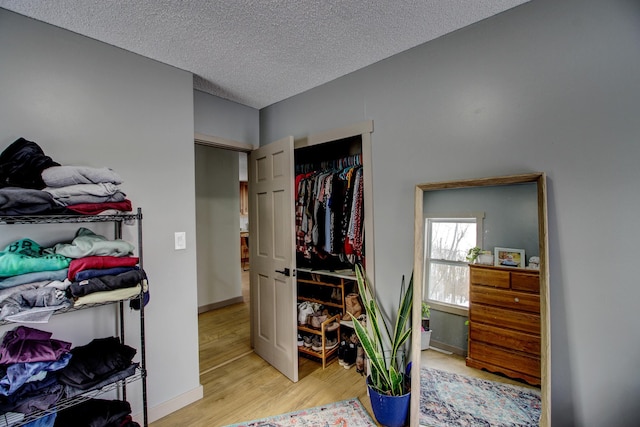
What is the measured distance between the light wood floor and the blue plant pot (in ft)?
0.75

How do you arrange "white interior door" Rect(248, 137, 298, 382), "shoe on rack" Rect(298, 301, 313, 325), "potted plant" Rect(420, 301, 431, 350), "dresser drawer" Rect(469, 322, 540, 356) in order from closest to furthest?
"dresser drawer" Rect(469, 322, 540, 356) → "potted plant" Rect(420, 301, 431, 350) → "white interior door" Rect(248, 137, 298, 382) → "shoe on rack" Rect(298, 301, 313, 325)

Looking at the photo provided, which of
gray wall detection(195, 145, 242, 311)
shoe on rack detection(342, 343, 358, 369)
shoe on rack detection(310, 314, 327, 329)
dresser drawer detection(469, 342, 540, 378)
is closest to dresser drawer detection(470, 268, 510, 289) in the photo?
dresser drawer detection(469, 342, 540, 378)

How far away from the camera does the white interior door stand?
248 cm

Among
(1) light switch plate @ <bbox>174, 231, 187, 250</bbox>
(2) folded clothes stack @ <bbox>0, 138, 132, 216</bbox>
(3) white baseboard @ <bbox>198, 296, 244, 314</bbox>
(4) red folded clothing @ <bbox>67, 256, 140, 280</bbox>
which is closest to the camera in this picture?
(2) folded clothes stack @ <bbox>0, 138, 132, 216</bbox>

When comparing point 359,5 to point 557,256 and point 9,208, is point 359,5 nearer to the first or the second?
point 557,256

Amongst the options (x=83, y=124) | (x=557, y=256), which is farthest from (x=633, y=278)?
(x=83, y=124)

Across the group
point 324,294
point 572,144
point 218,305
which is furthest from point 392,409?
point 218,305

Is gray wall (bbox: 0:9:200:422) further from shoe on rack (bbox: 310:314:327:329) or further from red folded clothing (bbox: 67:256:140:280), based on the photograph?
shoe on rack (bbox: 310:314:327:329)

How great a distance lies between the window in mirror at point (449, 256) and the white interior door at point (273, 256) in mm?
1086

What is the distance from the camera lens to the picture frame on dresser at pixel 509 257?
1.57 meters

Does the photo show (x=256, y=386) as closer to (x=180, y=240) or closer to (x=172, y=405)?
(x=172, y=405)

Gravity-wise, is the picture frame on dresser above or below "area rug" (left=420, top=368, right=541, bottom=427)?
above

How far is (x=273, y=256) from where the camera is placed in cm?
269

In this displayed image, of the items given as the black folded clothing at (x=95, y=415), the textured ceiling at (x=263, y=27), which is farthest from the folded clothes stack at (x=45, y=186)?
→ the black folded clothing at (x=95, y=415)
